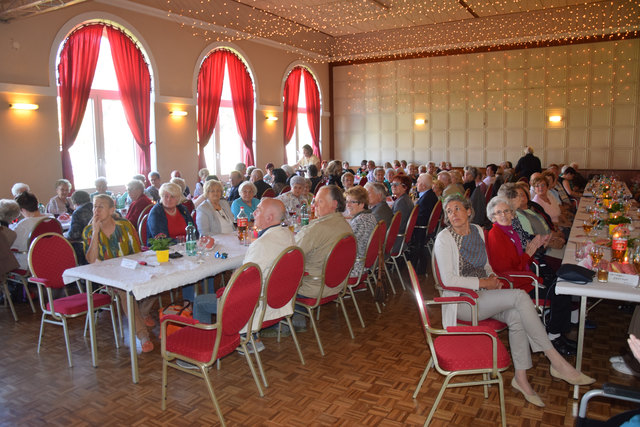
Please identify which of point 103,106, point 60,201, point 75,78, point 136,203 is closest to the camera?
point 136,203

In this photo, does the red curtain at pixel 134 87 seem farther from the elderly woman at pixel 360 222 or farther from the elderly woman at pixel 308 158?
the elderly woman at pixel 360 222

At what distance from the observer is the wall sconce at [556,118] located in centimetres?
1322

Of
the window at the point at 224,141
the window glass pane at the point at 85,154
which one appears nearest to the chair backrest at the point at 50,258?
the window glass pane at the point at 85,154

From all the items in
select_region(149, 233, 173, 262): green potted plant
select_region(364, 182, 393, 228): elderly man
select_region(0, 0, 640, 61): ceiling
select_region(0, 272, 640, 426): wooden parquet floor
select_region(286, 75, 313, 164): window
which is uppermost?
select_region(0, 0, 640, 61): ceiling

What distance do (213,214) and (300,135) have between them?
1024cm

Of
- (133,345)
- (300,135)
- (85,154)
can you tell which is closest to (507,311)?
(133,345)

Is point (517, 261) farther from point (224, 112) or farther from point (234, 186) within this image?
point (224, 112)

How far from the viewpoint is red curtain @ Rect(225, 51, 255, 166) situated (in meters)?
12.0

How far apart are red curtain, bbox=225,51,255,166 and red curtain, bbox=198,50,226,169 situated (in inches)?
16.3

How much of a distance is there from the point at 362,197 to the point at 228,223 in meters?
1.57

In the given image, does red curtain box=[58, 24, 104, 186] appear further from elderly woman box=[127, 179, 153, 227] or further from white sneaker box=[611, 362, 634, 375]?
white sneaker box=[611, 362, 634, 375]

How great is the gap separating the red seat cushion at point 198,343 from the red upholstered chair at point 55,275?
1.12 meters

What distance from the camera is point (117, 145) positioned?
974cm

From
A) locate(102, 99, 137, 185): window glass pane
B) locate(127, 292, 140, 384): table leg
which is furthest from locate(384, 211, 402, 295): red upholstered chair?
locate(102, 99, 137, 185): window glass pane
